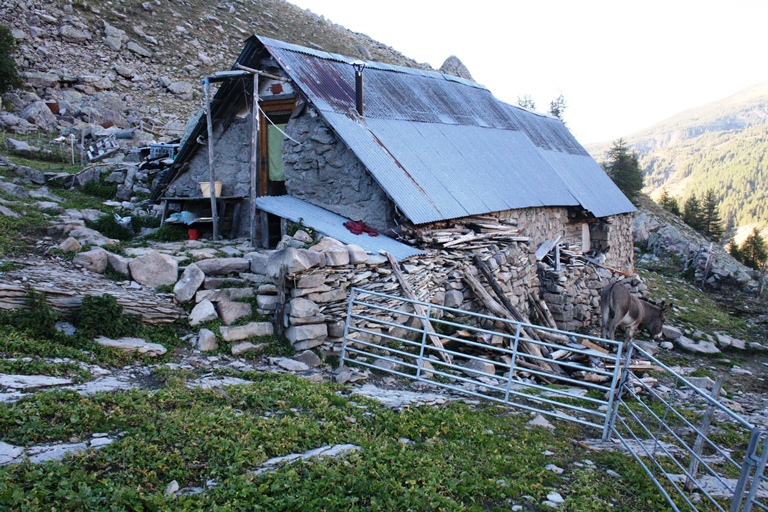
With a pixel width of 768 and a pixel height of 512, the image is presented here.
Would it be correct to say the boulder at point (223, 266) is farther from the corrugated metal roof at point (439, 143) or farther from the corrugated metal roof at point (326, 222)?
the corrugated metal roof at point (439, 143)

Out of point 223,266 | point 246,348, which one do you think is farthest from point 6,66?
point 246,348

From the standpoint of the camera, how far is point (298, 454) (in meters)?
5.47

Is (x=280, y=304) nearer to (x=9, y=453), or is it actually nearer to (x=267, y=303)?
(x=267, y=303)

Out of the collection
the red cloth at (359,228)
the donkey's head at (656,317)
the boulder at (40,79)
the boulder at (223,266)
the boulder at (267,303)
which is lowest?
the donkey's head at (656,317)

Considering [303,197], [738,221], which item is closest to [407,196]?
[303,197]

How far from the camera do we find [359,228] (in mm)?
12008

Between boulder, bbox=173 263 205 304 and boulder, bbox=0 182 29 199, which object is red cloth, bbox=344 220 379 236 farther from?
boulder, bbox=0 182 29 199

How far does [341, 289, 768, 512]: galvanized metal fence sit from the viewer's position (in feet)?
19.7

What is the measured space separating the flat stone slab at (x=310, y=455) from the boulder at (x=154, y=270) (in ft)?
18.1

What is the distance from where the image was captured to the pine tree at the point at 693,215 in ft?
145

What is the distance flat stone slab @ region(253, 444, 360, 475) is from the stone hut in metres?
5.77

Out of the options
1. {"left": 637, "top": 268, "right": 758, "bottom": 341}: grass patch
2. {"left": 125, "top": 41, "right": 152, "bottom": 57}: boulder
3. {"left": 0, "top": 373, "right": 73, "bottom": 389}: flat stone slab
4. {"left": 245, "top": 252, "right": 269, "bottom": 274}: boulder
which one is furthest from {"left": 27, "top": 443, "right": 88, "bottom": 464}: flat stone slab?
{"left": 125, "top": 41, "right": 152, "bottom": 57}: boulder

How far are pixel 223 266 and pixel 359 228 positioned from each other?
3240 millimetres

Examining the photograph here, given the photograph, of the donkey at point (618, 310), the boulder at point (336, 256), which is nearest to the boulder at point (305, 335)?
the boulder at point (336, 256)
